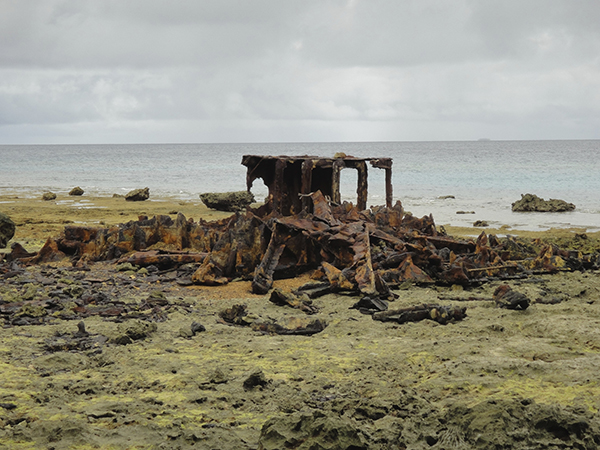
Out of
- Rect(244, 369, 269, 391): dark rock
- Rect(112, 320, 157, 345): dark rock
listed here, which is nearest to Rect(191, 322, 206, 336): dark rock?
Rect(112, 320, 157, 345): dark rock

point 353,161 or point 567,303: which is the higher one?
point 353,161

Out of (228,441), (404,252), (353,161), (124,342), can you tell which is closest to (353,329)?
(124,342)

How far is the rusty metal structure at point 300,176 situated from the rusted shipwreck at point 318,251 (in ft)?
0.39

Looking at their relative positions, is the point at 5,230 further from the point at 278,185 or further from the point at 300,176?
the point at 300,176

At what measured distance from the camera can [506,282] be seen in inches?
294

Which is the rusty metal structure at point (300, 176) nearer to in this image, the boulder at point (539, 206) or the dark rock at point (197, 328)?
the dark rock at point (197, 328)

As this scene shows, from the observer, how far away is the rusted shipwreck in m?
7.35

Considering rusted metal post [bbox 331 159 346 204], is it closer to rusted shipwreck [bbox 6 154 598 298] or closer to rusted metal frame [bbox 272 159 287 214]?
rusted shipwreck [bbox 6 154 598 298]

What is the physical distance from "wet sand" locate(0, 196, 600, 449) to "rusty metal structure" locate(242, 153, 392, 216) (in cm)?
458

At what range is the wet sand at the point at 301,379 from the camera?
2715mm

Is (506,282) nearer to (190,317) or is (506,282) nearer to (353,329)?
(353,329)

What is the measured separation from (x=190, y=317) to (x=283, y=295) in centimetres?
114

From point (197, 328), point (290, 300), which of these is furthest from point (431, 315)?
point (197, 328)

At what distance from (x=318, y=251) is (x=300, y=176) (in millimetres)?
3806
